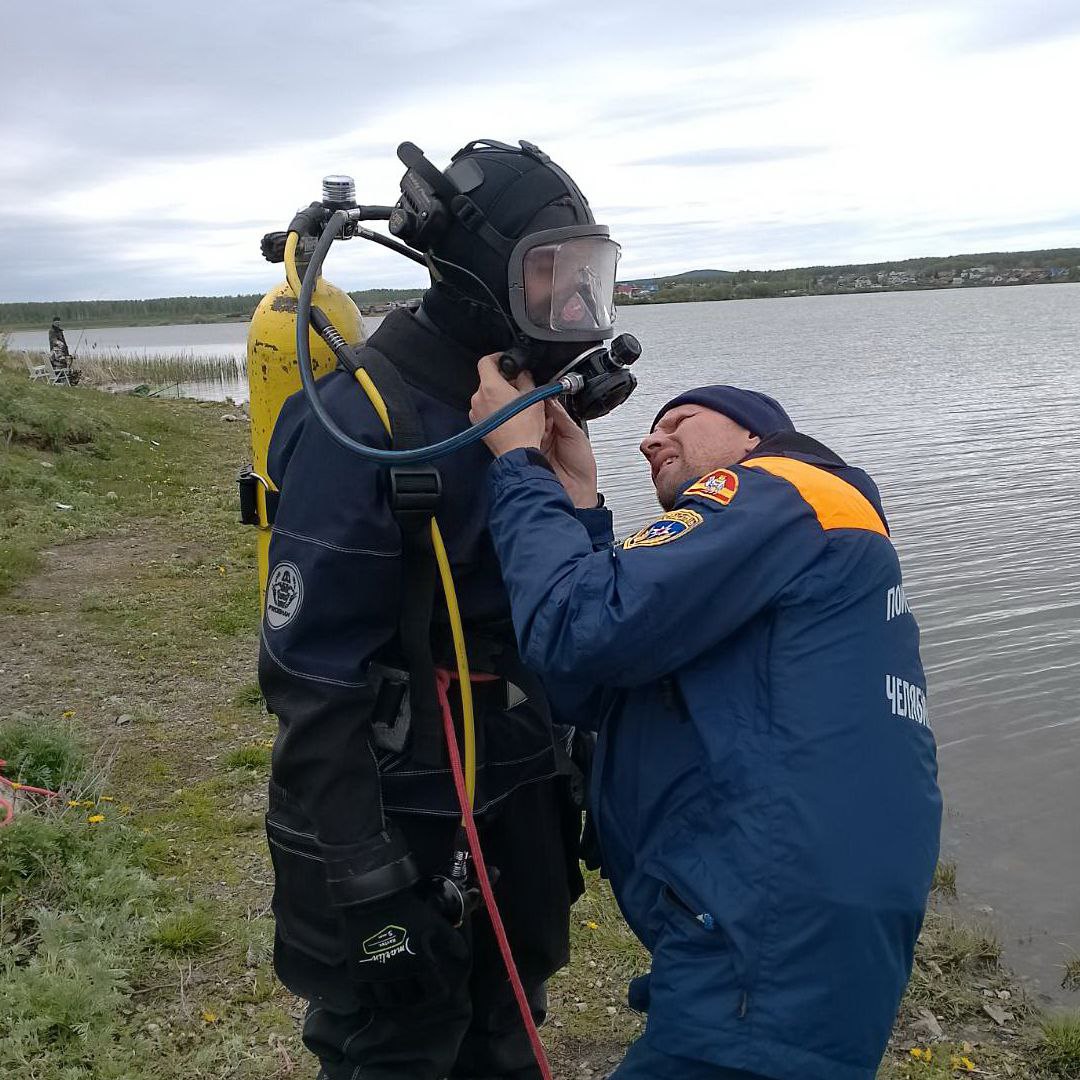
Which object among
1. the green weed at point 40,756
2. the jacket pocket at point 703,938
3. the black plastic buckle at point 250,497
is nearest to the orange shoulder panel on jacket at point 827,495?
the jacket pocket at point 703,938

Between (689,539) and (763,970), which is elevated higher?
(689,539)

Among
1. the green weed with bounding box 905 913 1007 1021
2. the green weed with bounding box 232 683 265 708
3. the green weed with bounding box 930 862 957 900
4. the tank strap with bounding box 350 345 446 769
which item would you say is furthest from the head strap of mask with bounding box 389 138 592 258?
the green weed with bounding box 232 683 265 708

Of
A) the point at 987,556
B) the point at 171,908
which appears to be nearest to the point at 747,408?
the point at 171,908

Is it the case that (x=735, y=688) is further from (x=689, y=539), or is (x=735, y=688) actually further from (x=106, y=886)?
(x=106, y=886)

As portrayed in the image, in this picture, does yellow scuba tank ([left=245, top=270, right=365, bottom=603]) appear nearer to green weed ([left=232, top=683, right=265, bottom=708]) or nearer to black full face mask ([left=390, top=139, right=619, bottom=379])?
black full face mask ([left=390, top=139, right=619, bottom=379])

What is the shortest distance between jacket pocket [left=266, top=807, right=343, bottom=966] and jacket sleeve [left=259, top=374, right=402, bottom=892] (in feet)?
0.49

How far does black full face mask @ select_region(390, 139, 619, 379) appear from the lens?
231cm

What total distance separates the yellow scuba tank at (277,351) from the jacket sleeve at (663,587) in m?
0.85

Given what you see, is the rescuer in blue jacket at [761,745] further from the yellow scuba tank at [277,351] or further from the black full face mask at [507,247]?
the yellow scuba tank at [277,351]

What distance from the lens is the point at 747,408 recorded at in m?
2.40

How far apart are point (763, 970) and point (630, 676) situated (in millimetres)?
571

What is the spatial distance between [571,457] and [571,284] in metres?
0.40

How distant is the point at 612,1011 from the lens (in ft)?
13.0

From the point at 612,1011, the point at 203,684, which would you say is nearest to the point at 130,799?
the point at 203,684
